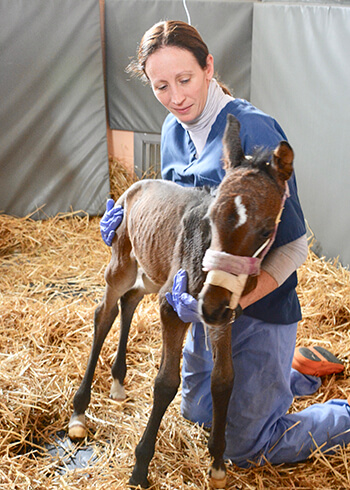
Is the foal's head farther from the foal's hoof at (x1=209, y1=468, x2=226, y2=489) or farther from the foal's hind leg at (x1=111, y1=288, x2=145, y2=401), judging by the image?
the foal's hind leg at (x1=111, y1=288, x2=145, y2=401)

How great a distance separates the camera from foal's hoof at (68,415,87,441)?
2459 millimetres

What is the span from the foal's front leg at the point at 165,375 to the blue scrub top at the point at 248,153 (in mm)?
408

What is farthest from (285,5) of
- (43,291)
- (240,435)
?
(240,435)

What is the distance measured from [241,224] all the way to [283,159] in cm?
23

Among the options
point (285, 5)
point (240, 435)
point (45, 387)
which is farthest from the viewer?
point (285, 5)

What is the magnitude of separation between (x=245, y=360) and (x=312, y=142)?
2.37m

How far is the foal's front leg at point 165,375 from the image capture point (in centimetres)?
195

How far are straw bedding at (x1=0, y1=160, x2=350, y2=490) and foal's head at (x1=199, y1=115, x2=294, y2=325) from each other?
1.06 metres

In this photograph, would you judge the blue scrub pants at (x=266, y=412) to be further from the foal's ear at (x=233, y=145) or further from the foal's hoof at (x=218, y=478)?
the foal's ear at (x=233, y=145)

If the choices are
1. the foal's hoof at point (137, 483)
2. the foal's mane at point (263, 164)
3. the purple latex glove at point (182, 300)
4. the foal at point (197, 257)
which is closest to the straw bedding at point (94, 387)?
the foal's hoof at point (137, 483)

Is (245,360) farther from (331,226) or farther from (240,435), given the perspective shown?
(331,226)

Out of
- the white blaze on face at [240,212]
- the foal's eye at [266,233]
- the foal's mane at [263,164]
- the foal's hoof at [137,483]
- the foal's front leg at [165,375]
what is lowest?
the foal's hoof at [137,483]

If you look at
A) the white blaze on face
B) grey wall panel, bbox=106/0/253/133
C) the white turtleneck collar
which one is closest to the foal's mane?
the white blaze on face

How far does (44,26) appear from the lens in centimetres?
491
